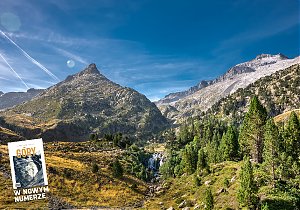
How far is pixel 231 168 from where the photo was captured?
281 ft

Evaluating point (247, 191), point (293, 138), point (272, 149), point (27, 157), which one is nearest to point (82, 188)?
point (27, 157)

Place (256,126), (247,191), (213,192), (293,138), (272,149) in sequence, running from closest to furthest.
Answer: (247,191)
(272,149)
(213,192)
(256,126)
(293,138)

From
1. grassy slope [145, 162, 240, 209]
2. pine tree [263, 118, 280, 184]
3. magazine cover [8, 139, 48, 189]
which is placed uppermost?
magazine cover [8, 139, 48, 189]

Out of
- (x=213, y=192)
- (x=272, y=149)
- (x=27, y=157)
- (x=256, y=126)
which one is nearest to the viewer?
(x=27, y=157)

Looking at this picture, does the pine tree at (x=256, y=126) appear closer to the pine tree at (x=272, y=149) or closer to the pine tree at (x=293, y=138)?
the pine tree at (x=293, y=138)

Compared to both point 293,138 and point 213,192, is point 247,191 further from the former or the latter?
point 293,138

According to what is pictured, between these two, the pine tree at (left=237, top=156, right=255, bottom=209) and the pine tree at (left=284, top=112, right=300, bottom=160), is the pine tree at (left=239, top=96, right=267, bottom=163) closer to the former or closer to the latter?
the pine tree at (left=284, top=112, right=300, bottom=160)

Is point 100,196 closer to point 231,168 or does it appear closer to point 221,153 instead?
point 231,168

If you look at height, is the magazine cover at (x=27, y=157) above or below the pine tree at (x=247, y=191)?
above

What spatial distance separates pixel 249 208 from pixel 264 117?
32813 millimetres

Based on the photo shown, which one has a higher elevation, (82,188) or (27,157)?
(27,157)

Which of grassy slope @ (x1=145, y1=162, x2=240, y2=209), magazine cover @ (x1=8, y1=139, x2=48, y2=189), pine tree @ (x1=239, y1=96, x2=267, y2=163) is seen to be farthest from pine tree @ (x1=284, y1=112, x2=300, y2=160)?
magazine cover @ (x1=8, y1=139, x2=48, y2=189)

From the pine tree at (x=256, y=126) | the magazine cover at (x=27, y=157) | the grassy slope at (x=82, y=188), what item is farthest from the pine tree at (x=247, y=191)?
the grassy slope at (x=82, y=188)

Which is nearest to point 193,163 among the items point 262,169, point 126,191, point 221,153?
point 221,153
